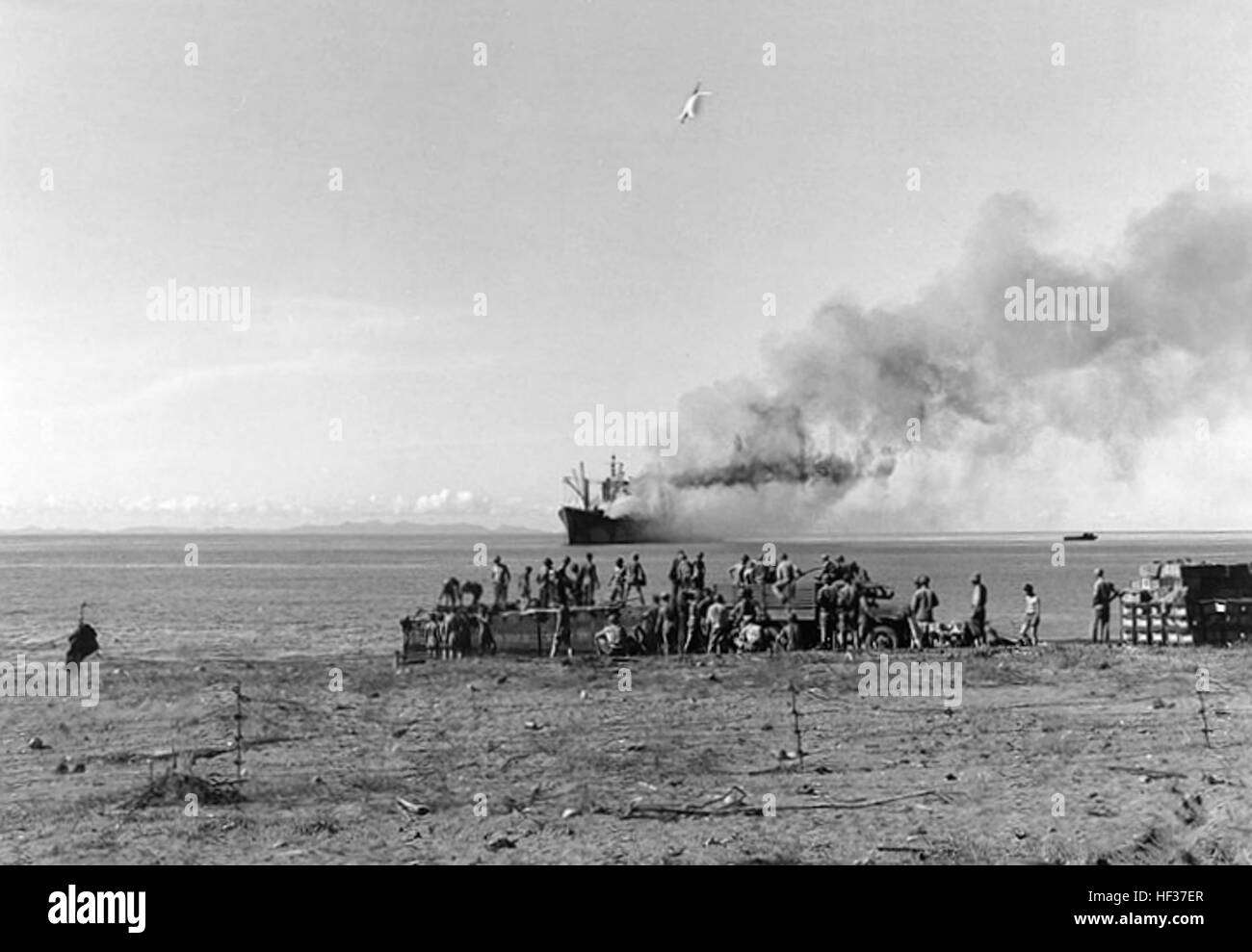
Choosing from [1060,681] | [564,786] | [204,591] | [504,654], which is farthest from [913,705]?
[204,591]

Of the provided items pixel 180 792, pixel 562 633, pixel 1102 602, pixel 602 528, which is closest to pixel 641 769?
pixel 180 792

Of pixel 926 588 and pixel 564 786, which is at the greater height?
pixel 926 588

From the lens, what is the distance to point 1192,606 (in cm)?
2308

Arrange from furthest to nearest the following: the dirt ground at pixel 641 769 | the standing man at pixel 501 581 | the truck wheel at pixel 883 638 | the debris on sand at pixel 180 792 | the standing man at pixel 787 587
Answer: the standing man at pixel 501 581 < the standing man at pixel 787 587 < the truck wheel at pixel 883 638 < the debris on sand at pixel 180 792 < the dirt ground at pixel 641 769

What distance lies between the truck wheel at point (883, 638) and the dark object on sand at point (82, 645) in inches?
641

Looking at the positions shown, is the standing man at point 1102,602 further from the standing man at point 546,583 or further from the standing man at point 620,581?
the standing man at point 546,583

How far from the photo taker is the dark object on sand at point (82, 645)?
67.1ft

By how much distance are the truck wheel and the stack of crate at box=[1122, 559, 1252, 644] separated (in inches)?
224

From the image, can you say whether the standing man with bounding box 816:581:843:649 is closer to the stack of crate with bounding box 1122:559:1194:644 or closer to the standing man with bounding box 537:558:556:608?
the standing man with bounding box 537:558:556:608

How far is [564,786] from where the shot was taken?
13633 mm

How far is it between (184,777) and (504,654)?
9.73m

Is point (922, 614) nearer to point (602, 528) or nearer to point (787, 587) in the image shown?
point (787, 587)

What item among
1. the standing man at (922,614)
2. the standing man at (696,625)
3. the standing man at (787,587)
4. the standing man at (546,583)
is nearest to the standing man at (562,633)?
the standing man at (546,583)
